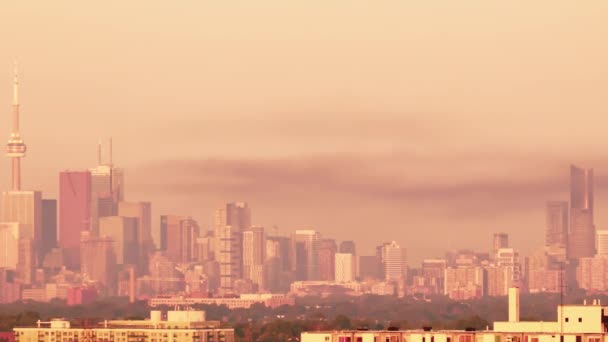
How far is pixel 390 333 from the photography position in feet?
295

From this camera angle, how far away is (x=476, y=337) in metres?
88.1

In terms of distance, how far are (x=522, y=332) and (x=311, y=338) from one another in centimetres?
847

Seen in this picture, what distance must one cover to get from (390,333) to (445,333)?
7.10 feet

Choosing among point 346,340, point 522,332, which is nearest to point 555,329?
point 522,332

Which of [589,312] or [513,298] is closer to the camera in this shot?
[589,312]

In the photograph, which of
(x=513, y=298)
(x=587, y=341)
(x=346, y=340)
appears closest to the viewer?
(x=587, y=341)

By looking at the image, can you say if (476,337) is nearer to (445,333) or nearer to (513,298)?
(445,333)

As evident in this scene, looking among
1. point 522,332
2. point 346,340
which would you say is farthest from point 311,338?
point 522,332

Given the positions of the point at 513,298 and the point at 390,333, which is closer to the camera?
the point at 390,333

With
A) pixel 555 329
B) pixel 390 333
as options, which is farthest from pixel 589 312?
pixel 390 333

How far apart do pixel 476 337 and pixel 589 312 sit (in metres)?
4.74

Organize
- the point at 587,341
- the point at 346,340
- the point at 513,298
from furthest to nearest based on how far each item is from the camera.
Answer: the point at 513,298 < the point at 346,340 < the point at 587,341

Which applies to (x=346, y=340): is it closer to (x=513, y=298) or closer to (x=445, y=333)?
(x=445, y=333)

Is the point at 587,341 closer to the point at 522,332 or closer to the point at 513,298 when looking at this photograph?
the point at 522,332
